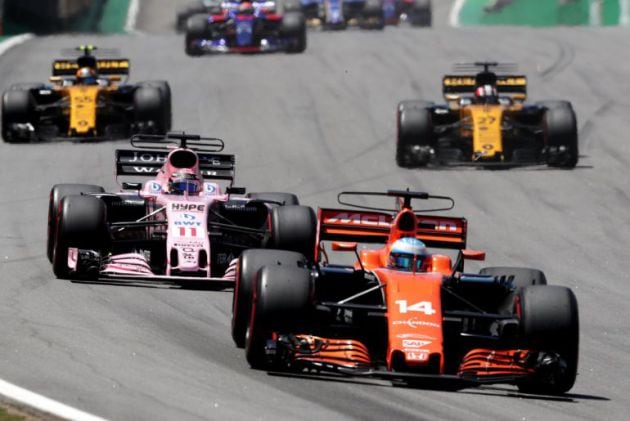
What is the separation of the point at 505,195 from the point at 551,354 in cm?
1324

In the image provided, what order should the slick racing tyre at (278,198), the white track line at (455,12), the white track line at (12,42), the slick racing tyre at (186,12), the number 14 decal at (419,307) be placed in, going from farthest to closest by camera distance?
the white track line at (455,12) < the slick racing tyre at (186,12) < the white track line at (12,42) < the slick racing tyre at (278,198) < the number 14 decal at (419,307)

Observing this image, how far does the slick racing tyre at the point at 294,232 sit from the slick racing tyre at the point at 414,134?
10.4m

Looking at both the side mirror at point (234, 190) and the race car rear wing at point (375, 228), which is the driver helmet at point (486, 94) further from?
the race car rear wing at point (375, 228)

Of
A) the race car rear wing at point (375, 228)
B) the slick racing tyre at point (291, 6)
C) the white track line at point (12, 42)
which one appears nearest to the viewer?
the race car rear wing at point (375, 228)

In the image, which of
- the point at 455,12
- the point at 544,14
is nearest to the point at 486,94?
the point at 544,14

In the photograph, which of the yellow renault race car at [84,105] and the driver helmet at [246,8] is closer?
the yellow renault race car at [84,105]

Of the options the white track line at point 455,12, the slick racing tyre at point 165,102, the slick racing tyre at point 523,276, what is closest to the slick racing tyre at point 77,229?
the slick racing tyre at point 523,276

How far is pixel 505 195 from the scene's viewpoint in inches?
1038

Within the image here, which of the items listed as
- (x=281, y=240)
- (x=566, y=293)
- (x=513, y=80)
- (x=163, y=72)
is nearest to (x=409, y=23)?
(x=163, y=72)

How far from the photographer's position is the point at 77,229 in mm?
17578

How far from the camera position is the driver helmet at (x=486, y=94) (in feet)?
93.6

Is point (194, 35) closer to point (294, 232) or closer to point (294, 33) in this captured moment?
point (294, 33)

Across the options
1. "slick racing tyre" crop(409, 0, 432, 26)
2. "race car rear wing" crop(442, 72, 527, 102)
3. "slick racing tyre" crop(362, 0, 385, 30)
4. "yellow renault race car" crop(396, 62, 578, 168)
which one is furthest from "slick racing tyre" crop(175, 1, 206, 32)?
"yellow renault race car" crop(396, 62, 578, 168)

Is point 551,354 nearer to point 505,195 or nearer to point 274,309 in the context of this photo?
point 274,309
